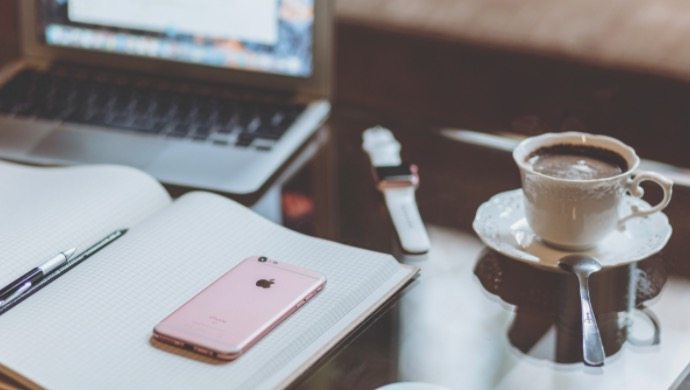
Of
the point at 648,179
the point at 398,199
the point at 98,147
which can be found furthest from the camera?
the point at 98,147

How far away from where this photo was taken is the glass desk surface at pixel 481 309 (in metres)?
0.75

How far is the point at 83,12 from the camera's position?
120cm

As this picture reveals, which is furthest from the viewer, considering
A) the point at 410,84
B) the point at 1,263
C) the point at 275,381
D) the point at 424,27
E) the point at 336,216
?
the point at 424,27

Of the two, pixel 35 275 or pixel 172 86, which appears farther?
pixel 172 86

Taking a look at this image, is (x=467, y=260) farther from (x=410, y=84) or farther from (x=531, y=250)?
(x=410, y=84)

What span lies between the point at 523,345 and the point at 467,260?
0.42ft

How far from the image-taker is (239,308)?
0.78 metres

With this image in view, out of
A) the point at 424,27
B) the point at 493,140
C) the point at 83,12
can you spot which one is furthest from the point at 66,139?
the point at 424,27

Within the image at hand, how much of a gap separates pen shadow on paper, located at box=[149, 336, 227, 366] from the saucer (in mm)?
263

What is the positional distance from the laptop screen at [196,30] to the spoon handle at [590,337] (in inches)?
17.9

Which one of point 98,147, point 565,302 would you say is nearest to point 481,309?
point 565,302

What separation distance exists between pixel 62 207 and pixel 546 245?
0.40 meters

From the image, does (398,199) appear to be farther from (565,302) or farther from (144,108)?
(144,108)

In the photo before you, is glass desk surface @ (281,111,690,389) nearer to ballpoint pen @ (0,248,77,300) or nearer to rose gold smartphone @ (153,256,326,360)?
rose gold smartphone @ (153,256,326,360)
